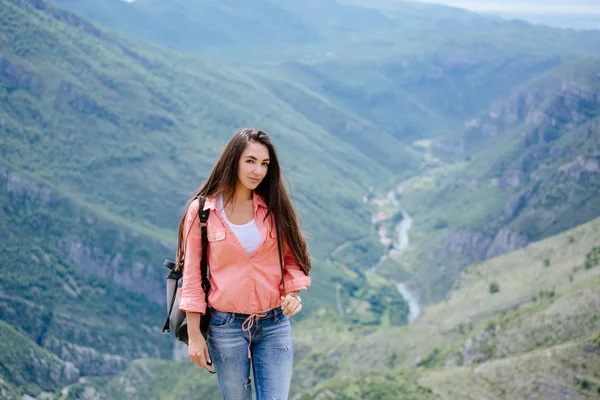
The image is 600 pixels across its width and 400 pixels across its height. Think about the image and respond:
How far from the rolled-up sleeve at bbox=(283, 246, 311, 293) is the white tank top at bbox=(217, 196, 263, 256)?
73 cm

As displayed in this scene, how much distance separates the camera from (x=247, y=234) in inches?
523

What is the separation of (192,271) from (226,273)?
62cm

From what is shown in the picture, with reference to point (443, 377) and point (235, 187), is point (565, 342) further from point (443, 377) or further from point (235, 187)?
point (235, 187)

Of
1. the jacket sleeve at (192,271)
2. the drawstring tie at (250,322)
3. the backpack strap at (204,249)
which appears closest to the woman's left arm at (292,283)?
the drawstring tie at (250,322)

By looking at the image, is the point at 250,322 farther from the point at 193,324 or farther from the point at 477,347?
the point at 477,347

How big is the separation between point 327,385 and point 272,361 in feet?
235

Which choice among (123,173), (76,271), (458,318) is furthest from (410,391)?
(123,173)

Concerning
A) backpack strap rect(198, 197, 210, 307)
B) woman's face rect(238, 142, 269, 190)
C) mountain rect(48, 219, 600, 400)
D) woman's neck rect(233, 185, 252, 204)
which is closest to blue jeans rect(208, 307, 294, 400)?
backpack strap rect(198, 197, 210, 307)

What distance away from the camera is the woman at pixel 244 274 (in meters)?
13.0

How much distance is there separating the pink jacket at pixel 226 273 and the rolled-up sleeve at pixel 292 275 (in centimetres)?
8

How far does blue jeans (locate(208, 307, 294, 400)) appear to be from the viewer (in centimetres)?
1309

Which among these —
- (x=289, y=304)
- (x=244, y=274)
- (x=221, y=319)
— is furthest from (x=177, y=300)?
(x=289, y=304)

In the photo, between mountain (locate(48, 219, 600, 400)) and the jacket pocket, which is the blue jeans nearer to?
the jacket pocket

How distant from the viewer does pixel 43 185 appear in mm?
169750
